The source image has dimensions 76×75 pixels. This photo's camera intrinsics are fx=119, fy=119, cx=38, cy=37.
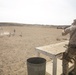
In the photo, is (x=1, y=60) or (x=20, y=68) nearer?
(x=20, y=68)

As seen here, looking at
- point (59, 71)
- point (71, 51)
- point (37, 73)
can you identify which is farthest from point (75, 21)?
point (59, 71)

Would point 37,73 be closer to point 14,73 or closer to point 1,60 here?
point 14,73

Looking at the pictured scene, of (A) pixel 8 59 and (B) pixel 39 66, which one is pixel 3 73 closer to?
(A) pixel 8 59

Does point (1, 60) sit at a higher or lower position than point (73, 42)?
lower

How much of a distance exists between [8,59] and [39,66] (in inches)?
124

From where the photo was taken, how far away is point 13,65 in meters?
5.06

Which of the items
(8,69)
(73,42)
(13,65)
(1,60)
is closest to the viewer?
(73,42)

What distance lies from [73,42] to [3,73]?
2.89 meters

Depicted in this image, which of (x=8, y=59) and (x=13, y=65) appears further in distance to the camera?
(x=8, y=59)

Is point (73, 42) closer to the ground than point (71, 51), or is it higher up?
higher up

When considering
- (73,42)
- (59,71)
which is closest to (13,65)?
(59,71)

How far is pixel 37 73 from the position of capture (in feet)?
9.78

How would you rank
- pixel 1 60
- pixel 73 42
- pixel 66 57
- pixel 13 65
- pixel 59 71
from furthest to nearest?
1. pixel 1 60
2. pixel 13 65
3. pixel 59 71
4. pixel 66 57
5. pixel 73 42

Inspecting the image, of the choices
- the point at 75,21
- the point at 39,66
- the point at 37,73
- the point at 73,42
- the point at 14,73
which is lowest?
the point at 14,73
